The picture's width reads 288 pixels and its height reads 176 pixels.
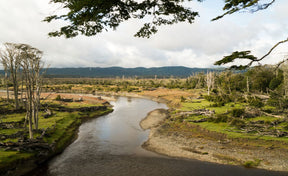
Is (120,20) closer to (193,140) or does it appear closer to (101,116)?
(193,140)

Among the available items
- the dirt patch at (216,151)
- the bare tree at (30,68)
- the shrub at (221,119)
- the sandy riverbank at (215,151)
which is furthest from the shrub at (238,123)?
the bare tree at (30,68)

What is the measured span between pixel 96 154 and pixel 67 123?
12.8m

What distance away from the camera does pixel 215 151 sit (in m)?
20.1

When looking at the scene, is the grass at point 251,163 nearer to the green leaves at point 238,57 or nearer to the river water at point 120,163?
the river water at point 120,163

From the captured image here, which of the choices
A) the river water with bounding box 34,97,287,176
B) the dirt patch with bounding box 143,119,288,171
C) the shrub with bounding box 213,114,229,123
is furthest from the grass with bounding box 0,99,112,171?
the shrub with bounding box 213,114,229,123

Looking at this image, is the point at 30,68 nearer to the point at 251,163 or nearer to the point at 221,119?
the point at 251,163

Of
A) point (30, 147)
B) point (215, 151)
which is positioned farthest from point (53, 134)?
point (215, 151)

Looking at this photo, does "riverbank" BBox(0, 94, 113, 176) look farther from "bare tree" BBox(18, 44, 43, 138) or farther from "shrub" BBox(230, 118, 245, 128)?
"shrub" BBox(230, 118, 245, 128)

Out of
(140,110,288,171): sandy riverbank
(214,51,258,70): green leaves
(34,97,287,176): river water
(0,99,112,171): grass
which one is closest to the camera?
(214,51,258,70): green leaves

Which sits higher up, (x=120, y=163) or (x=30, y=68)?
(x=30, y=68)

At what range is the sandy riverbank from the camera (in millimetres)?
17547

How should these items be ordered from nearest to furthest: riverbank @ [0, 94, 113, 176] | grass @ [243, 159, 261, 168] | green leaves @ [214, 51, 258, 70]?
green leaves @ [214, 51, 258, 70]
riverbank @ [0, 94, 113, 176]
grass @ [243, 159, 261, 168]

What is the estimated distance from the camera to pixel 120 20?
8219mm

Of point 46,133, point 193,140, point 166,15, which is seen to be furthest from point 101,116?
point 166,15
